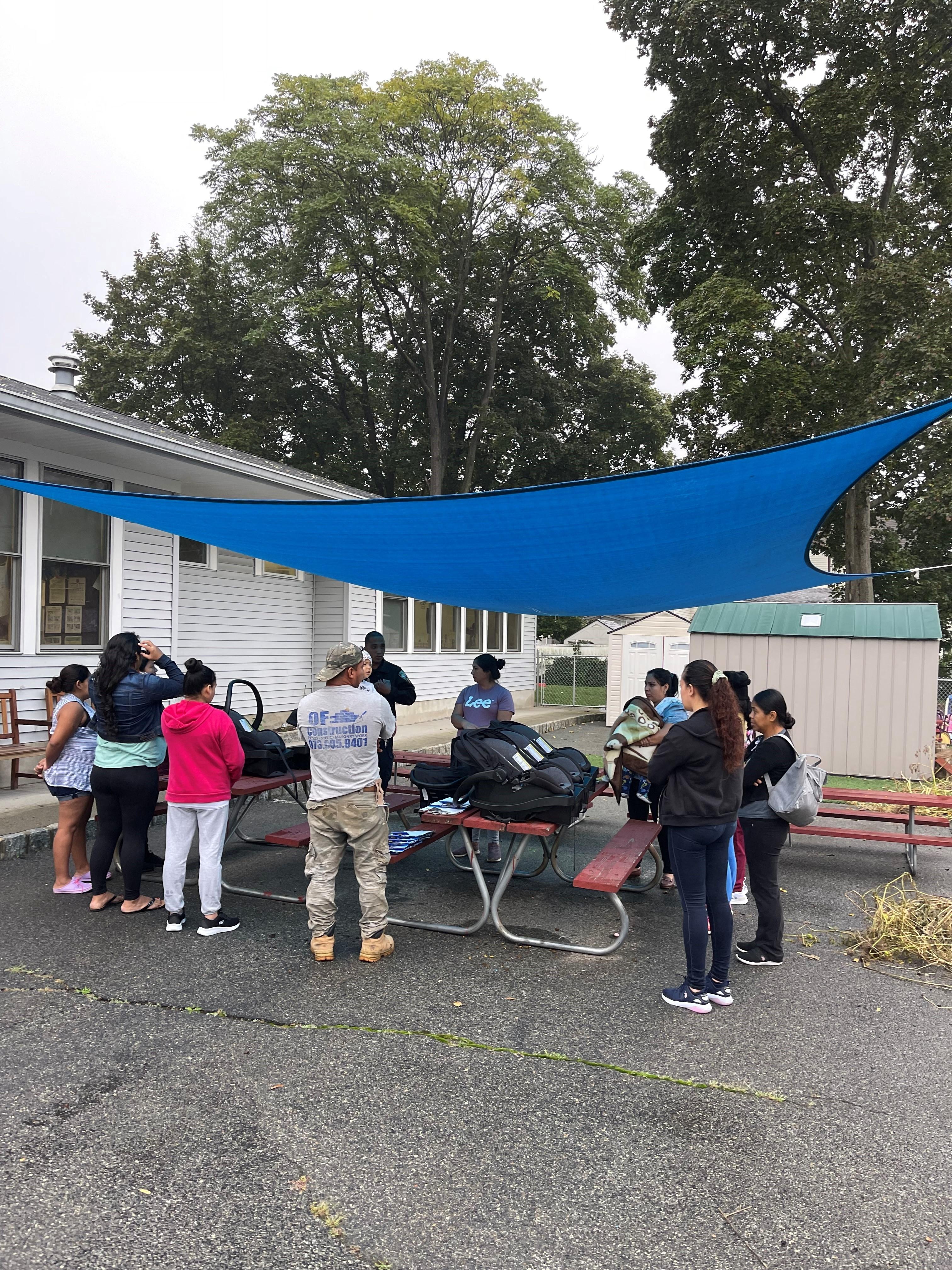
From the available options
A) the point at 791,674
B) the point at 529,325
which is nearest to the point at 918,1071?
the point at 791,674

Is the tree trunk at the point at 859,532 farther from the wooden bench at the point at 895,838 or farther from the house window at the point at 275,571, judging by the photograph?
the house window at the point at 275,571

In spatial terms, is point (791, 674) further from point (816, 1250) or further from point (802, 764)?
point (816, 1250)

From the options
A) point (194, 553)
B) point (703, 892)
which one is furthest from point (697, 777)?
point (194, 553)

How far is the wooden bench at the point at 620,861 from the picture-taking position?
4121 mm

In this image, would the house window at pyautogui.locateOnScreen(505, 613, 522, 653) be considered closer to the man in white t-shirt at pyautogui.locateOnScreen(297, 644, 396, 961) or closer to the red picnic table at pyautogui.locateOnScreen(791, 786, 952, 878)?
the red picnic table at pyautogui.locateOnScreen(791, 786, 952, 878)

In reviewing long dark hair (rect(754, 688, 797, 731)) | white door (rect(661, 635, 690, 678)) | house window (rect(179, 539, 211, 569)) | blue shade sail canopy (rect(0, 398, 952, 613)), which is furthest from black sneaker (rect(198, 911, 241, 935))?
white door (rect(661, 635, 690, 678))

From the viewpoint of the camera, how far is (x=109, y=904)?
4887 millimetres

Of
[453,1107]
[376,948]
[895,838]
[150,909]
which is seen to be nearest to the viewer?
[453,1107]

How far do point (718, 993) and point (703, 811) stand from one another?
88 centimetres

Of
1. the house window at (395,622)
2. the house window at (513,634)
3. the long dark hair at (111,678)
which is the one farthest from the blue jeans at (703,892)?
the house window at (513,634)

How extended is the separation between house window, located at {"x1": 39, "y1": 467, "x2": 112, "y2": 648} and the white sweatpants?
4.75m

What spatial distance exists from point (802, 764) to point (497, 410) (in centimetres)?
2415

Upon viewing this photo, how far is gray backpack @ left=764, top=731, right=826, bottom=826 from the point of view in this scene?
4.07 m

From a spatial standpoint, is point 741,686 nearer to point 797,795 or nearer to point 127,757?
point 797,795
